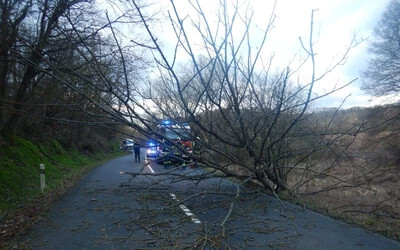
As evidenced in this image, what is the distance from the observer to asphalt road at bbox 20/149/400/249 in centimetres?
504

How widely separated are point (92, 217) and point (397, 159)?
48.9ft

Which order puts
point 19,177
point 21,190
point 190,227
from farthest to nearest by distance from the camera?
point 19,177 < point 21,190 < point 190,227

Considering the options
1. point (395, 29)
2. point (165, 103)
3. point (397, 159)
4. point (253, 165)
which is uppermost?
point (395, 29)

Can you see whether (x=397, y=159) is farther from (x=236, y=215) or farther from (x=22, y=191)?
(x=22, y=191)

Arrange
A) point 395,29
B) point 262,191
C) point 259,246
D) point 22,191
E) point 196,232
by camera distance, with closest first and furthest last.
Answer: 1. point 259,246
2. point 196,232
3. point 262,191
4. point 22,191
5. point 395,29

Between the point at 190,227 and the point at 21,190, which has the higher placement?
the point at 21,190

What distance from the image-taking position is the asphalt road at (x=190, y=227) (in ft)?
16.5

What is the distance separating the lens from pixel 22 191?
35.0 feet

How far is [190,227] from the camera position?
579 cm

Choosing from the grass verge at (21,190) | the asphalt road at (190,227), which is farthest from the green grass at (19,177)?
the asphalt road at (190,227)

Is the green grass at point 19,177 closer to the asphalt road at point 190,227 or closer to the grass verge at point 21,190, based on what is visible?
the grass verge at point 21,190

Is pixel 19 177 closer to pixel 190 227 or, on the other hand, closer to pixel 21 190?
pixel 21 190

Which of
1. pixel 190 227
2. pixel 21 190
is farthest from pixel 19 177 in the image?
pixel 190 227

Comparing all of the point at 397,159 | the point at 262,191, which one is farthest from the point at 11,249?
the point at 397,159
